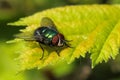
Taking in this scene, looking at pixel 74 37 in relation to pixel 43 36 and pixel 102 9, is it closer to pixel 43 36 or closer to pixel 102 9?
pixel 43 36

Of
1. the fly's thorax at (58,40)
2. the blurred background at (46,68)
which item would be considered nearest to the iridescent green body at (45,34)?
the fly's thorax at (58,40)

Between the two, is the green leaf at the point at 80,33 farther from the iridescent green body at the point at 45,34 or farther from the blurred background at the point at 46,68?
the blurred background at the point at 46,68

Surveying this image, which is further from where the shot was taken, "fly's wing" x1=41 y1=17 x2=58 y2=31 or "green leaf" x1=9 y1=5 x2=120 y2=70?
"fly's wing" x1=41 y1=17 x2=58 y2=31

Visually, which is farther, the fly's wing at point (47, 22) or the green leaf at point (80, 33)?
the fly's wing at point (47, 22)

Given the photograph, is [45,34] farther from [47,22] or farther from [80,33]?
[80,33]

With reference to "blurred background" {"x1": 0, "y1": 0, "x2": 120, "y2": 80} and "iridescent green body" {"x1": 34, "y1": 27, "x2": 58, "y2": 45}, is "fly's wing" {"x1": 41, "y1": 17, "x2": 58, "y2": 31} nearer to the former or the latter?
"iridescent green body" {"x1": 34, "y1": 27, "x2": 58, "y2": 45}

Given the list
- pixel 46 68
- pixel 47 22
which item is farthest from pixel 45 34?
pixel 46 68

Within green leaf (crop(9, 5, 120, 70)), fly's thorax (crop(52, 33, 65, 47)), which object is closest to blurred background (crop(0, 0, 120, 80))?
green leaf (crop(9, 5, 120, 70))
